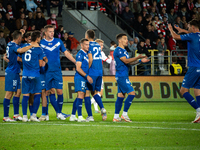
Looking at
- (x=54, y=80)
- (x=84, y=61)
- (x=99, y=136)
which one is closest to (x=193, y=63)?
(x=84, y=61)

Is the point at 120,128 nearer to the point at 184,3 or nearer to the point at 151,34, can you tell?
the point at 151,34

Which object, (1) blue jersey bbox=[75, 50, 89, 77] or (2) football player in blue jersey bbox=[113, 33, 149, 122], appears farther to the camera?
(1) blue jersey bbox=[75, 50, 89, 77]

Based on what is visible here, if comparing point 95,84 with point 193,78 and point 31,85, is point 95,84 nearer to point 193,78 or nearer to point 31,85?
point 31,85

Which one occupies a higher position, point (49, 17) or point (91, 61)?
point (49, 17)

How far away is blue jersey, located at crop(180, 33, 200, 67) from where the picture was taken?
895 centimetres

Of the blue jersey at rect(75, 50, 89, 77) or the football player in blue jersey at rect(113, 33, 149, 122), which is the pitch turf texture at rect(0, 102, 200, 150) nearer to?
the football player in blue jersey at rect(113, 33, 149, 122)

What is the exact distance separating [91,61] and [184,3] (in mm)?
18315

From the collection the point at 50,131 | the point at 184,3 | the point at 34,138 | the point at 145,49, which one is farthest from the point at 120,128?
the point at 184,3

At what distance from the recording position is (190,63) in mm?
9000

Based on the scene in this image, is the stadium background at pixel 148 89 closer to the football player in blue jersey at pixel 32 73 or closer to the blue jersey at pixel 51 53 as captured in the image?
the blue jersey at pixel 51 53

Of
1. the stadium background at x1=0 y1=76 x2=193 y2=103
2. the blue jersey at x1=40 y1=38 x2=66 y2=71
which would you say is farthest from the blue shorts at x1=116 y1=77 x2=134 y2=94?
the stadium background at x1=0 y1=76 x2=193 y2=103

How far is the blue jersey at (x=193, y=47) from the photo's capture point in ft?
29.4

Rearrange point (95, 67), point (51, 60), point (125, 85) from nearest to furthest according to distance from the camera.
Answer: point (125, 85) < point (95, 67) < point (51, 60)

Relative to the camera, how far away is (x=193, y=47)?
902 cm
